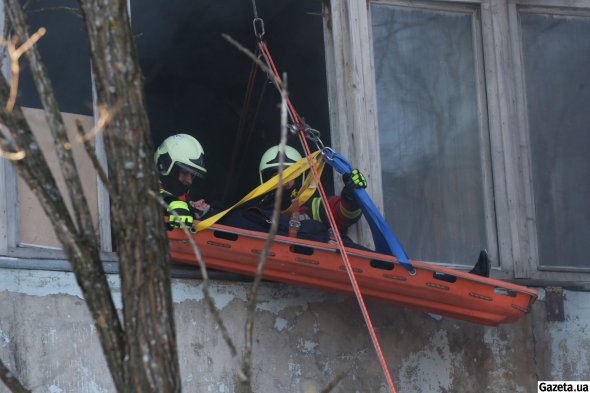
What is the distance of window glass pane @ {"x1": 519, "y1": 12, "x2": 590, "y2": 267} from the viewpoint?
8.06 meters

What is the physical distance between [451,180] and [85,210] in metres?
3.96

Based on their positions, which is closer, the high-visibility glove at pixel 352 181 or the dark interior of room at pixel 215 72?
the high-visibility glove at pixel 352 181

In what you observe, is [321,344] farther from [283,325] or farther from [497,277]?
[497,277]

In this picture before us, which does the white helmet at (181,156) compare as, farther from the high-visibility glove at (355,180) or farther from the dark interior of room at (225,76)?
the dark interior of room at (225,76)

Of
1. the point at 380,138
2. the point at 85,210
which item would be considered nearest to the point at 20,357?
the point at 85,210

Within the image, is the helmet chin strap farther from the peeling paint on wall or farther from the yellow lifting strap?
the peeling paint on wall

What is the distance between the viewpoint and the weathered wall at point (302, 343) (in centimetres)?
628

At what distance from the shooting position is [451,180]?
7883mm

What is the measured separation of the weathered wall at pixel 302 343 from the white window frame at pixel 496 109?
16.5 inches

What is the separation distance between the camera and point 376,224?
6.72m

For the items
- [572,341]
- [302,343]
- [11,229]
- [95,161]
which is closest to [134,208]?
[95,161]

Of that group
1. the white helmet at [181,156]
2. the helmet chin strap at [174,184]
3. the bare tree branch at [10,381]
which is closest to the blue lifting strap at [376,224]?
the white helmet at [181,156]

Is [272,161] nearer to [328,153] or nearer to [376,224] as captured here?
[328,153]

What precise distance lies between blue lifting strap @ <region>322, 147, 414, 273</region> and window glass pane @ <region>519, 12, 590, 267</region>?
5.16ft
